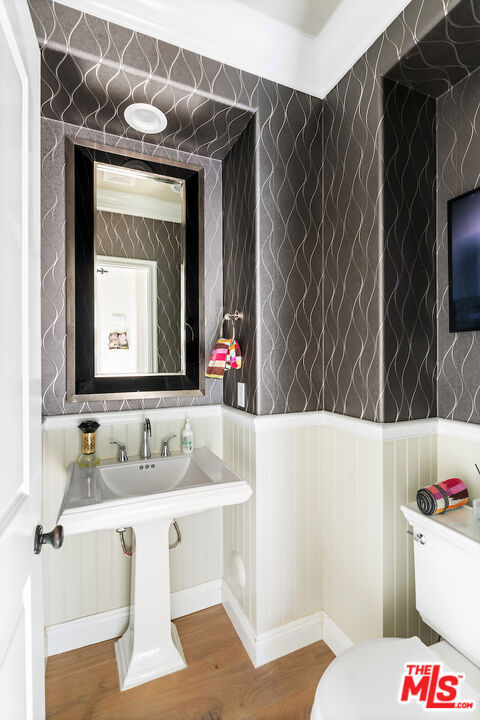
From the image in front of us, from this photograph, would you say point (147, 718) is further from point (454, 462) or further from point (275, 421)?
point (454, 462)

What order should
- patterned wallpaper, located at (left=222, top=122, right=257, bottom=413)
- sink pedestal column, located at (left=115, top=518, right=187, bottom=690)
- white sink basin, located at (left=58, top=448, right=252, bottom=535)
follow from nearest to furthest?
1. white sink basin, located at (left=58, top=448, right=252, bottom=535)
2. sink pedestal column, located at (left=115, top=518, right=187, bottom=690)
3. patterned wallpaper, located at (left=222, top=122, right=257, bottom=413)

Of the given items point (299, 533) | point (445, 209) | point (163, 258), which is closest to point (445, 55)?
point (445, 209)

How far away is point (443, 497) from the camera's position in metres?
1.28

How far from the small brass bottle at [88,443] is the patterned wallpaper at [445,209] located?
4.80ft

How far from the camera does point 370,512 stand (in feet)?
4.69

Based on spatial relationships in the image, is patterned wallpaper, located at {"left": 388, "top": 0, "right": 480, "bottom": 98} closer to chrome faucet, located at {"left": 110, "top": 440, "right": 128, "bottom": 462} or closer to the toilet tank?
the toilet tank

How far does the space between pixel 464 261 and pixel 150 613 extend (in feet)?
6.16

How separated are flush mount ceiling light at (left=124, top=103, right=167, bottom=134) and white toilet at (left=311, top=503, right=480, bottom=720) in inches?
73.7

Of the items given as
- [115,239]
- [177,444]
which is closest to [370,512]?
[177,444]

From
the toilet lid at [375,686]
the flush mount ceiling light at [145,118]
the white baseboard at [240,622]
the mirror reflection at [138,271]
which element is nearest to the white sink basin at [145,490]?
the mirror reflection at [138,271]

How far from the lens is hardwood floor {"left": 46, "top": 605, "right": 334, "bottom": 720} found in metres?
1.37

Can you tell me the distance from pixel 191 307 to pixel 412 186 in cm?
110

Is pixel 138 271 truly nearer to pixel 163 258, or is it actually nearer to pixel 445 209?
pixel 163 258
